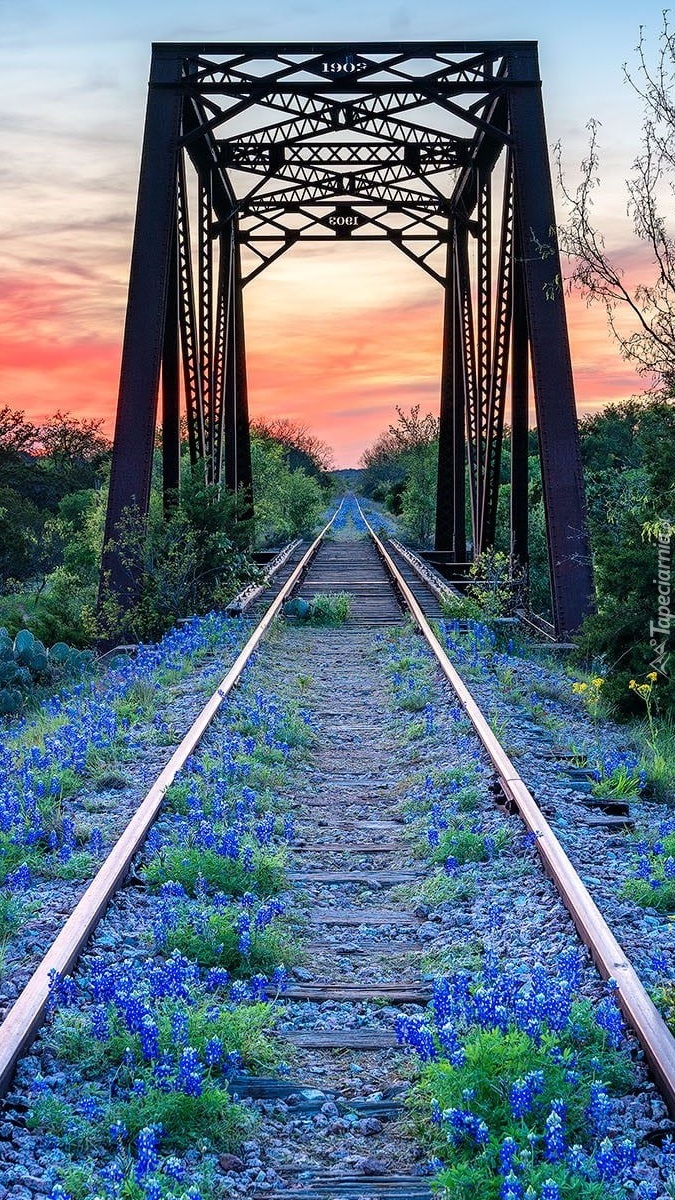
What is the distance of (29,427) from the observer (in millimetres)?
52781

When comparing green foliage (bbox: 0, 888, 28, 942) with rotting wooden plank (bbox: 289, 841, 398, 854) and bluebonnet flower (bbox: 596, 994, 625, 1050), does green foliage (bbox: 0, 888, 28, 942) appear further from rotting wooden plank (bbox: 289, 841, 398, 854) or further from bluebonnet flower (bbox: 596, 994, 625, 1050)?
bluebonnet flower (bbox: 596, 994, 625, 1050)

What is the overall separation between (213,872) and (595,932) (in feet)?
5.92

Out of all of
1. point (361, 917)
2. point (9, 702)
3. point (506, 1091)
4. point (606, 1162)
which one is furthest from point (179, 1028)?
point (9, 702)

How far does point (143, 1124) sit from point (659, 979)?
6.42 feet

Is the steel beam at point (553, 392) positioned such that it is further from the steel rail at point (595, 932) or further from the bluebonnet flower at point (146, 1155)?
the bluebonnet flower at point (146, 1155)

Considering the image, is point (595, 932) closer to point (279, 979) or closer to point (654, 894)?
point (654, 894)

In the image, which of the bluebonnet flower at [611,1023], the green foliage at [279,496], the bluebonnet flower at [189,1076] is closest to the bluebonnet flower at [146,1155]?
the bluebonnet flower at [189,1076]

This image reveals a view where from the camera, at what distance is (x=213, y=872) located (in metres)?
5.15

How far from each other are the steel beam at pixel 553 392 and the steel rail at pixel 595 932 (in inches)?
204

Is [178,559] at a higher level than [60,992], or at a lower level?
higher

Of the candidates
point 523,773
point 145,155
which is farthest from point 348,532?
point 523,773

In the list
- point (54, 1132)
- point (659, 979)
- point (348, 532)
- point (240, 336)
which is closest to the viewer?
point (54, 1132)

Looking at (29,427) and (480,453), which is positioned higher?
(29,427)

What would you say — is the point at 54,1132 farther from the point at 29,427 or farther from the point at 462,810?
the point at 29,427
